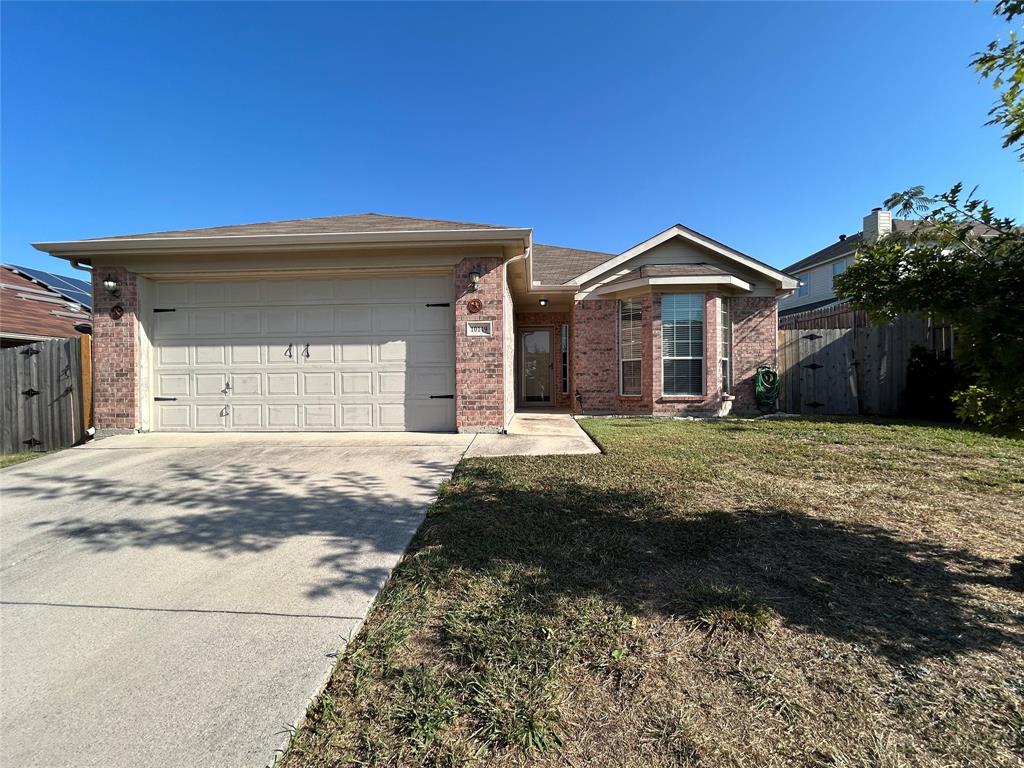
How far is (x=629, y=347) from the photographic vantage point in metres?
10.8

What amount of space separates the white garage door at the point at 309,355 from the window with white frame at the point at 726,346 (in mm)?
7104

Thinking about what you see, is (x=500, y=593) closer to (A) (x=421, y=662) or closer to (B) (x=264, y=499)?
(A) (x=421, y=662)

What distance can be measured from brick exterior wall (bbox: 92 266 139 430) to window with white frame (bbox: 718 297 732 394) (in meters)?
11.8

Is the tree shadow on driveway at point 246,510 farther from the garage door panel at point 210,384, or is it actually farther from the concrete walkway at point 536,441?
the garage door panel at point 210,384

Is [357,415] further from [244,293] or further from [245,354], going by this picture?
[244,293]

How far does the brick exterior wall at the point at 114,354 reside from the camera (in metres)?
7.05

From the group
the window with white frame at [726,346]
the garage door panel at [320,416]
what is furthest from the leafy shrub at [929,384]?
the garage door panel at [320,416]

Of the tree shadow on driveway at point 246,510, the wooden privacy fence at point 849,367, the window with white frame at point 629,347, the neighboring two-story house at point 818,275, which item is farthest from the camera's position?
the neighboring two-story house at point 818,275

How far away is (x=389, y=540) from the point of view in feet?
10.1

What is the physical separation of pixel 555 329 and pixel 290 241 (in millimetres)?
7356

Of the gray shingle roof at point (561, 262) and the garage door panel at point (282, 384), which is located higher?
the gray shingle roof at point (561, 262)

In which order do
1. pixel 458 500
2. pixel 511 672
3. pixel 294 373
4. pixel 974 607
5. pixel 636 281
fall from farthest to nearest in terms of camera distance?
pixel 636 281 → pixel 294 373 → pixel 458 500 → pixel 974 607 → pixel 511 672

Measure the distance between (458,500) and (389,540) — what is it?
2.82ft

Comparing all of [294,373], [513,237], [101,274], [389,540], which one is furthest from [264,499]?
[101,274]
